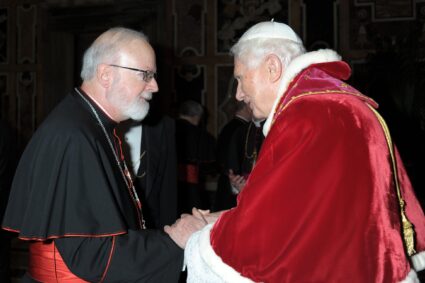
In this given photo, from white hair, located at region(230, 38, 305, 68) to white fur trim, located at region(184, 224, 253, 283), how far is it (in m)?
0.74

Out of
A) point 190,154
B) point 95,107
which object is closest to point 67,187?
point 95,107

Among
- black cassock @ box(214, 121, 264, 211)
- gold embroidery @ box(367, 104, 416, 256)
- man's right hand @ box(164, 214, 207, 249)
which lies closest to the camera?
gold embroidery @ box(367, 104, 416, 256)

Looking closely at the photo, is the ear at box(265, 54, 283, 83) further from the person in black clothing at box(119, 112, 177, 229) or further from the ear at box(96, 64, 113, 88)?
the person in black clothing at box(119, 112, 177, 229)

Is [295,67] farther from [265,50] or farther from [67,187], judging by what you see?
[67,187]

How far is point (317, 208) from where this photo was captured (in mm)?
1646

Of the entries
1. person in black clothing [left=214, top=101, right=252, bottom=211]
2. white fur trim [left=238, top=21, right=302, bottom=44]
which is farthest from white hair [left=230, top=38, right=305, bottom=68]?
person in black clothing [left=214, top=101, right=252, bottom=211]

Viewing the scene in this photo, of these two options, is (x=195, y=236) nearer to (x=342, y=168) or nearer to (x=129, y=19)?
(x=342, y=168)

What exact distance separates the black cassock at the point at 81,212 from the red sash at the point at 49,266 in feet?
0.23

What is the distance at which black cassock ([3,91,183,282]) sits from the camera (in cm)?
204

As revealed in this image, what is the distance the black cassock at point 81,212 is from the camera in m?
2.04

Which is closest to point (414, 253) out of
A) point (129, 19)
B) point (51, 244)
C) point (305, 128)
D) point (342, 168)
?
point (342, 168)

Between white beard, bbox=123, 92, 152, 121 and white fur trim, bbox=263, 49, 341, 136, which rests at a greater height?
white fur trim, bbox=263, 49, 341, 136

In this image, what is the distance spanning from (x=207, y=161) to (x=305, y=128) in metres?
3.62

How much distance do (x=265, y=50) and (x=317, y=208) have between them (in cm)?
77
